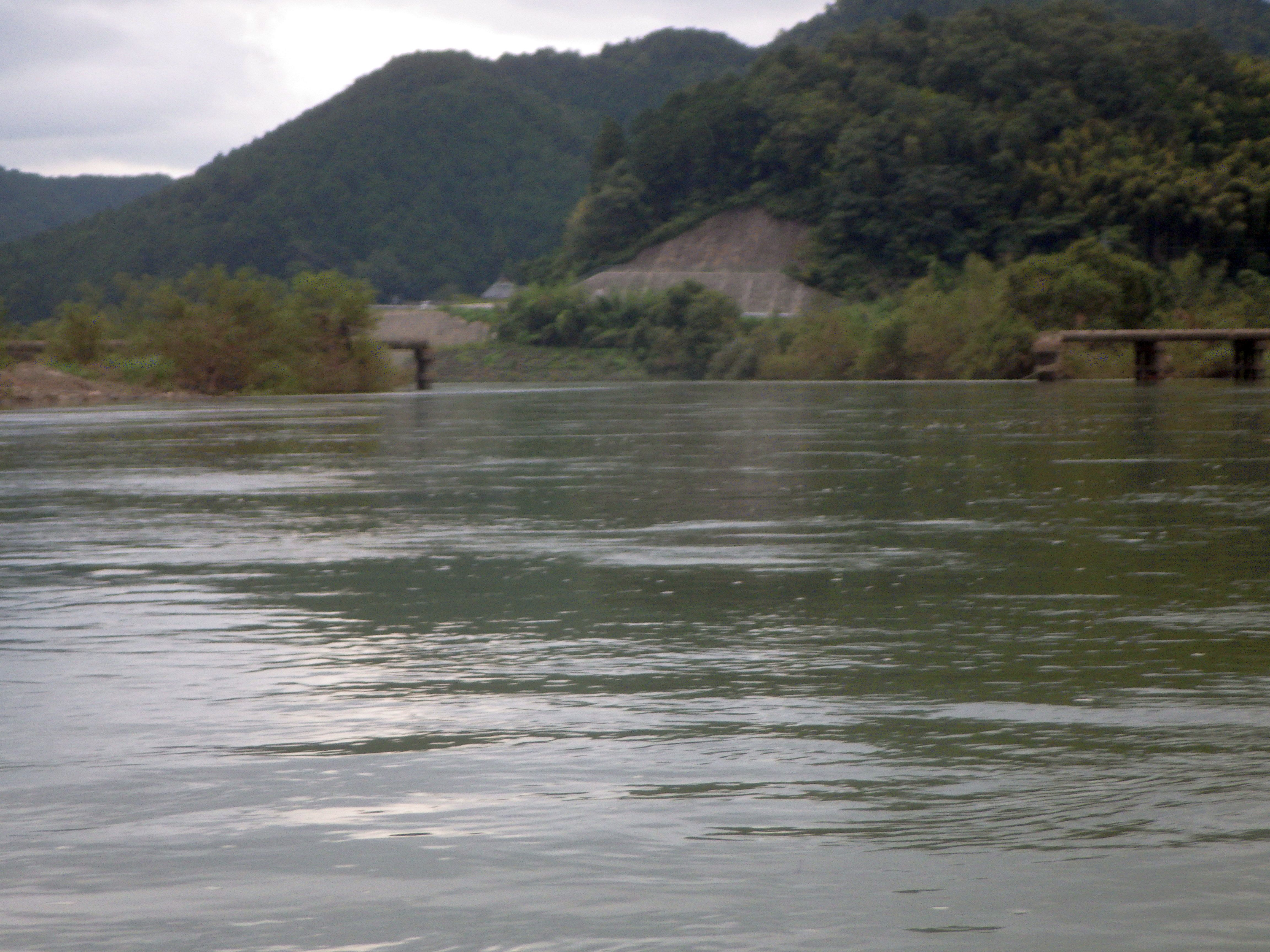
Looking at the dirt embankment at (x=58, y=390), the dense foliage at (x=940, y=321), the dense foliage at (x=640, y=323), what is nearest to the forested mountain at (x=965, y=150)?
the dense foliage at (x=940, y=321)

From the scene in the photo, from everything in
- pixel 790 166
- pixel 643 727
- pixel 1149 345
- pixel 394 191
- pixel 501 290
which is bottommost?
pixel 643 727

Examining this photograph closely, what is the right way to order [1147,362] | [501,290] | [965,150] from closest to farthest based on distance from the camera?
1. [1147,362]
2. [965,150]
3. [501,290]

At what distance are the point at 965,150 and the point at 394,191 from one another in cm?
7323

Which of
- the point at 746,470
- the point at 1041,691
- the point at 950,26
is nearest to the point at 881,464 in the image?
the point at 746,470

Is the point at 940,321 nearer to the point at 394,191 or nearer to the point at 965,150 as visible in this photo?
the point at 965,150

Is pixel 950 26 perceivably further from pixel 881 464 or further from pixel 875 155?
pixel 881 464

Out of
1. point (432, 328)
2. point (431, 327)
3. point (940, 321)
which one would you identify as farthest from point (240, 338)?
point (431, 327)

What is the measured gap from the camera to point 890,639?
5.42 metres

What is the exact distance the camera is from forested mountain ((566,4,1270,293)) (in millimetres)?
100875

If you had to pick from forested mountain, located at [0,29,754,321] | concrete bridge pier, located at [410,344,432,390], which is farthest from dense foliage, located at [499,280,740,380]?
forested mountain, located at [0,29,754,321]

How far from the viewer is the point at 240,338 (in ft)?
174

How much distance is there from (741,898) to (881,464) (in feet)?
37.1

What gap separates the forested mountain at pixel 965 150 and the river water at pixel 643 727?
9208 centimetres

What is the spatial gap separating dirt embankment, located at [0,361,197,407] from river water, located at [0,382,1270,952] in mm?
36393
